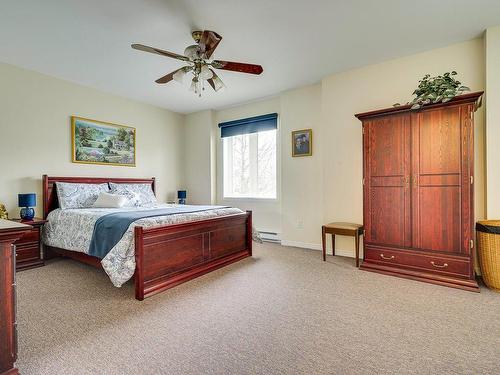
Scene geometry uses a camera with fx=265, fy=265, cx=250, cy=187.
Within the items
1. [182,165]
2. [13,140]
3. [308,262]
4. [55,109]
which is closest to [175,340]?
[308,262]

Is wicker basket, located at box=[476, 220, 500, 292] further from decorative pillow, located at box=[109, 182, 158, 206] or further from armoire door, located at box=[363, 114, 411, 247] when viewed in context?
decorative pillow, located at box=[109, 182, 158, 206]

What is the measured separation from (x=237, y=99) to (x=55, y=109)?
2.98 metres

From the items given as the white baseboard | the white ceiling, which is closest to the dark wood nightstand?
the white ceiling

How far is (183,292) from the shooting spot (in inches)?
103

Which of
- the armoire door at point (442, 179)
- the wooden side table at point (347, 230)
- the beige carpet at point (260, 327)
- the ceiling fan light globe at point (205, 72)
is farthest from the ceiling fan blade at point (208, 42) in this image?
the wooden side table at point (347, 230)

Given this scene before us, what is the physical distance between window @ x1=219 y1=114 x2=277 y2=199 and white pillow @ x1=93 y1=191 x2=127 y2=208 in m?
2.25

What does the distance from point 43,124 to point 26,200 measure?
1.21 m

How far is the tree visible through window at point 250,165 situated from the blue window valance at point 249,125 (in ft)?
0.44

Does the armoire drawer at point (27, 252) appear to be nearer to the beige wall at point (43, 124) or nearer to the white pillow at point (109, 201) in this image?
the beige wall at point (43, 124)

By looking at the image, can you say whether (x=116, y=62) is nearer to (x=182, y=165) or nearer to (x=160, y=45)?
(x=160, y=45)

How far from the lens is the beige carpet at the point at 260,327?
1562 mm

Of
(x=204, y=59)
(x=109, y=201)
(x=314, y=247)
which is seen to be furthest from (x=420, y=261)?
(x=109, y=201)

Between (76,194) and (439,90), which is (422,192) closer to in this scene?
(439,90)

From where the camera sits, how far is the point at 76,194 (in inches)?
158
